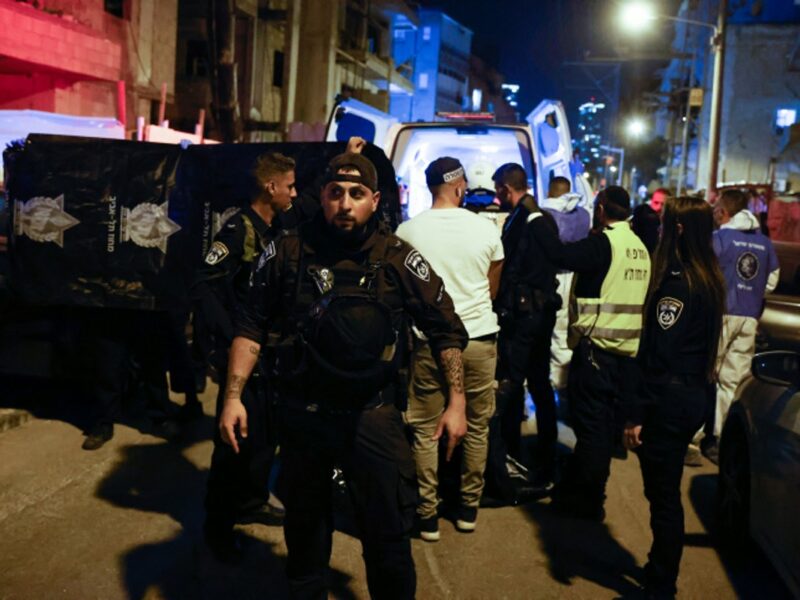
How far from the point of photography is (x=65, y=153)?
618 centimetres

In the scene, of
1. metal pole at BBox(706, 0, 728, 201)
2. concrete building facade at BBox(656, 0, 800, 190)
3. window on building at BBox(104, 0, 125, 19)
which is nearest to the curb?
window on building at BBox(104, 0, 125, 19)

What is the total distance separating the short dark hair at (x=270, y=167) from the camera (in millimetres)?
4699

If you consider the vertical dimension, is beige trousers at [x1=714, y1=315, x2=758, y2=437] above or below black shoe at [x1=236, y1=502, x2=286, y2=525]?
above

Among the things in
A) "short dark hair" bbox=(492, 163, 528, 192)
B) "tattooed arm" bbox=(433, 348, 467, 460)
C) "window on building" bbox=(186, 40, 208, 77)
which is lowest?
"tattooed arm" bbox=(433, 348, 467, 460)

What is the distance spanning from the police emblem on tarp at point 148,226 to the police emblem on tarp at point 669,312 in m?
3.69

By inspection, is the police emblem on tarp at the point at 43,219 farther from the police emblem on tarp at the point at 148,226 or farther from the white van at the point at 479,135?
the white van at the point at 479,135

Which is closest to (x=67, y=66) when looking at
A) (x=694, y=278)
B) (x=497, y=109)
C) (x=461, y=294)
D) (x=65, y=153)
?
(x=65, y=153)

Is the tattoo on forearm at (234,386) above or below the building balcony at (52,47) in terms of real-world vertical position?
below

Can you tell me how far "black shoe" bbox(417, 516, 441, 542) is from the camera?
4.78m

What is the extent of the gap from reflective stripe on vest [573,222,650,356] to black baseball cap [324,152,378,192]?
2106 mm

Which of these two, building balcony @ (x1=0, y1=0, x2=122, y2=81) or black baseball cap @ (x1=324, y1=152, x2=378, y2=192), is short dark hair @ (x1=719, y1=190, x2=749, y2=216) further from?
building balcony @ (x1=0, y1=0, x2=122, y2=81)

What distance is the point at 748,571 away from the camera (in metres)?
4.59

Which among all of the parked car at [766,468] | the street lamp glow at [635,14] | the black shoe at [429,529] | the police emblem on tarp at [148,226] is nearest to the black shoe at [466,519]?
the black shoe at [429,529]

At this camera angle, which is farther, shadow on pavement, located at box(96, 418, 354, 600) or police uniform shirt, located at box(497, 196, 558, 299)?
police uniform shirt, located at box(497, 196, 558, 299)
